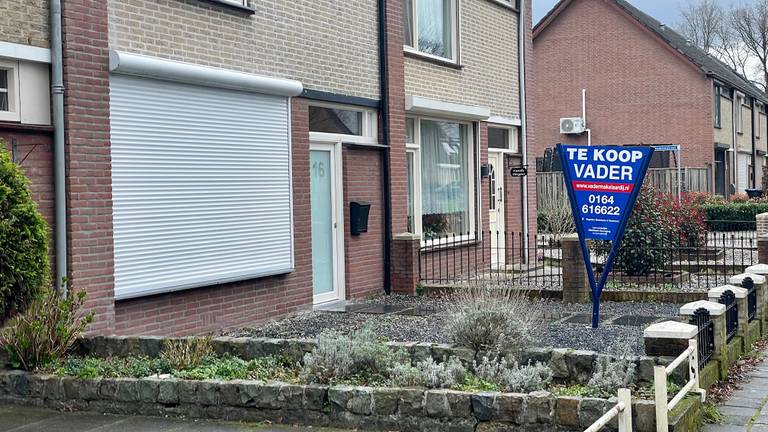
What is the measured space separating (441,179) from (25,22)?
9071mm

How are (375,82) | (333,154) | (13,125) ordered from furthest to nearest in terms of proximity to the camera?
(375,82), (333,154), (13,125)

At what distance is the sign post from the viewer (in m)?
9.77

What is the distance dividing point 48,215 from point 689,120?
29.5m

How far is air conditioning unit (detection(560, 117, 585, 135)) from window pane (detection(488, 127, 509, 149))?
1687 centimetres

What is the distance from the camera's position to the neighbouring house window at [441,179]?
602 inches

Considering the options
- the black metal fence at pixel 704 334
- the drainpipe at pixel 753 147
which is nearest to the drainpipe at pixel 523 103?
the black metal fence at pixel 704 334

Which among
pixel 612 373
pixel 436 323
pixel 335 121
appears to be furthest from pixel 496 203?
pixel 612 373

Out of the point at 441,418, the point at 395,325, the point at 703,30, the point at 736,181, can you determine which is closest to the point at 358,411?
the point at 441,418

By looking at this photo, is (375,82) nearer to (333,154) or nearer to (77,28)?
(333,154)

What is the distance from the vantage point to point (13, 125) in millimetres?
8070

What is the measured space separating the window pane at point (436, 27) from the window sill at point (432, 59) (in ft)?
0.66

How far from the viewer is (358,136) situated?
534 inches

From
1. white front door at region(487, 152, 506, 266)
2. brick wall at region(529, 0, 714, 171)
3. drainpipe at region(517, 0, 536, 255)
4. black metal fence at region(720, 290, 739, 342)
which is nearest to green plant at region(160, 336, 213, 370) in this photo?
black metal fence at region(720, 290, 739, 342)

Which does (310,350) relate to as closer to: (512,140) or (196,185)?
(196,185)
